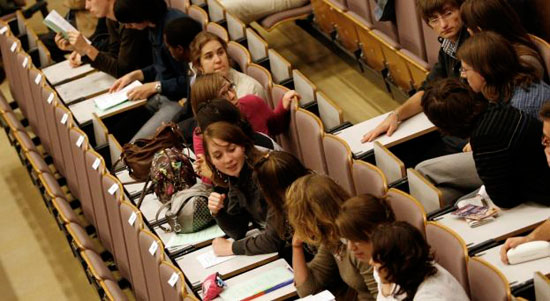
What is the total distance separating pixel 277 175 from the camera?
12.2 ft

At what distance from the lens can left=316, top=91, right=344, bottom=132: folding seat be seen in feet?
15.1

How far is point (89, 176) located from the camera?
5.07 metres

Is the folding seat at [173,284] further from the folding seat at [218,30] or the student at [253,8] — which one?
the student at [253,8]

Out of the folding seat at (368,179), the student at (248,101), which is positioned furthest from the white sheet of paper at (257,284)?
the student at (248,101)

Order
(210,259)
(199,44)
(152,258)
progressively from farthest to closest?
(199,44), (152,258), (210,259)

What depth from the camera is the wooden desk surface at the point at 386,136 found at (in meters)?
4.38

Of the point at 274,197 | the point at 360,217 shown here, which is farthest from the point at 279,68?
the point at 360,217

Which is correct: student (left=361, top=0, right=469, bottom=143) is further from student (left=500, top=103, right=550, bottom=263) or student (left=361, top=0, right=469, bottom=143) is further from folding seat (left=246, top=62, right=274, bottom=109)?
student (left=500, top=103, right=550, bottom=263)

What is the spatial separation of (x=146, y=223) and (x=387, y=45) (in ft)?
6.05

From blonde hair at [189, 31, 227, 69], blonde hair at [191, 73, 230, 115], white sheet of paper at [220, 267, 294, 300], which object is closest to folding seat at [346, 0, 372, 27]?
blonde hair at [189, 31, 227, 69]

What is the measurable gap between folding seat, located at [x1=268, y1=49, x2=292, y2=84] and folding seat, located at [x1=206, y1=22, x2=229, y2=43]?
1.10ft

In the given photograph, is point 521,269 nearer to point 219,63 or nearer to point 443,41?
point 443,41

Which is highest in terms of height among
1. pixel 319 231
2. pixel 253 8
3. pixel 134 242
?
pixel 319 231

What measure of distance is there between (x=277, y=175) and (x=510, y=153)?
0.86m
